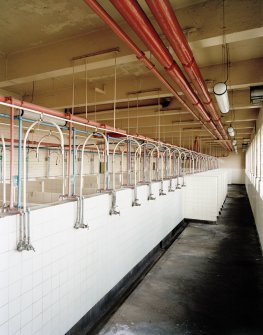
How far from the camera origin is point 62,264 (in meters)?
2.26

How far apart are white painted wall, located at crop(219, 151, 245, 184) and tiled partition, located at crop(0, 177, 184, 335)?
1858 cm

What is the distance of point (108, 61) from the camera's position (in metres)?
3.26

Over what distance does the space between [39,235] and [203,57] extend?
3570 mm

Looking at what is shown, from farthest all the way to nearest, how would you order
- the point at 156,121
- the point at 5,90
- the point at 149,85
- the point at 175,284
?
1. the point at 156,121
2. the point at 5,90
3. the point at 149,85
4. the point at 175,284

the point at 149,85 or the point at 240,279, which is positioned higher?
the point at 149,85

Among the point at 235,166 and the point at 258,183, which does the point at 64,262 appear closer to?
the point at 258,183

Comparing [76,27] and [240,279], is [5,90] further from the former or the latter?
[240,279]

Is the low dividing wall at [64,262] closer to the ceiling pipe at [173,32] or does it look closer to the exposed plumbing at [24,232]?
the exposed plumbing at [24,232]

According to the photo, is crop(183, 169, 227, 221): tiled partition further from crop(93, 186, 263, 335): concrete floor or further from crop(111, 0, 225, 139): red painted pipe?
crop(111, 0, 225, 139): red painted pipe

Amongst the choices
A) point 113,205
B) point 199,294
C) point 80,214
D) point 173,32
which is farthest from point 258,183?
point 173,32

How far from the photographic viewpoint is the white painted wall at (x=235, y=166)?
66.7 feet

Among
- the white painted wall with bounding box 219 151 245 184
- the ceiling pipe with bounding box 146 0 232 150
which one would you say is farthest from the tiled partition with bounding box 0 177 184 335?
the white painted wall with bounding box 219 151 245 184

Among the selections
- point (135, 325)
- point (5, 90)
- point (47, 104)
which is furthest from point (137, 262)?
point (5, 90)

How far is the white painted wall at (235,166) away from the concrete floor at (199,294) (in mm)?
15980
